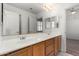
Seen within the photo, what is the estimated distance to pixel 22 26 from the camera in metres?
2.20

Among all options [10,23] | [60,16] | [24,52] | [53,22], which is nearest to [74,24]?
[60,16]

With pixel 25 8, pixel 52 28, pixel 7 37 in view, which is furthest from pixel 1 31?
pixel 52 28

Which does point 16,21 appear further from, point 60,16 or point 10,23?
point 60,16

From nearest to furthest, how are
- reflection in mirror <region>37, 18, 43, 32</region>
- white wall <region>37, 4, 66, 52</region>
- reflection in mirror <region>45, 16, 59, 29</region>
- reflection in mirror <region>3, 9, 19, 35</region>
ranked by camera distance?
1. reflection in mirror <region>3, 9, 19, 35</region>
2. reflection in mirror <region>37, 18, 43, 32</region>
3. white wall <region>37, 4, 66, 52</region>
4. reflection in mirror <region>45, 16, 59, 29</region>

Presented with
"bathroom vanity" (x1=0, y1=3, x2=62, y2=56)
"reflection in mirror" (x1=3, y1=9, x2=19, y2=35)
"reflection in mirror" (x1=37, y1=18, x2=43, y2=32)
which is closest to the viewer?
"bathroom vanity" (x1=0, y1=3, x2=62, y2=56)

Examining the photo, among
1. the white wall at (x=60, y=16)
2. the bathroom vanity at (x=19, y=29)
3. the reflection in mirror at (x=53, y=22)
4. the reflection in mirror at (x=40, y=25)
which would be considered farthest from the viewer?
Answer: the reflection in mirror at (x=53, y=22)

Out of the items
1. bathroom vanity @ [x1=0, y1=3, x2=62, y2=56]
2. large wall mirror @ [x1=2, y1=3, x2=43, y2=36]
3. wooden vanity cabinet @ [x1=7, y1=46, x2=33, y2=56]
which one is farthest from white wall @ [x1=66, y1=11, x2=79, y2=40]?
wooden vanity cabinet @ [x1=7, y1=46, x2=33, y2=56]

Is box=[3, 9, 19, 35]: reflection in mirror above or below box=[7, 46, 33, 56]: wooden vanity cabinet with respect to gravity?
above

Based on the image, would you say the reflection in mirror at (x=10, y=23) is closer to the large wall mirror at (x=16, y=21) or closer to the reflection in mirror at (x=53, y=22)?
the large wall mirror at (x=16, y=21)

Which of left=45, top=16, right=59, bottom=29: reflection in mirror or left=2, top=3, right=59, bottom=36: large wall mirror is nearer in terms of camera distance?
left=2, top=3, right=59, bottom=36: large wall mirror

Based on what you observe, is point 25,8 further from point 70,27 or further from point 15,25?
point 70,27

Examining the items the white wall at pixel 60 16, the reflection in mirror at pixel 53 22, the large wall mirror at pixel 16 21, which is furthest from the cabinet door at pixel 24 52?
the reflection in mirror at pixel 53 22

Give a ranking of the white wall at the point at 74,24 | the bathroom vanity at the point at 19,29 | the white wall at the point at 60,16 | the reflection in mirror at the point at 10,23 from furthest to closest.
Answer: the white wall at the point at 74,24 < the white wall at the point at 60,16 < the reflection in mirror at the point at 10,23 < the bathroom vanity at the point at 19,29

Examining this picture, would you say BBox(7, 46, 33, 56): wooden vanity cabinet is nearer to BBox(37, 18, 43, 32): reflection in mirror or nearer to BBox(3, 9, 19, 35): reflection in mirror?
BBox(3, 9, 19, 35): reflection in mirror
